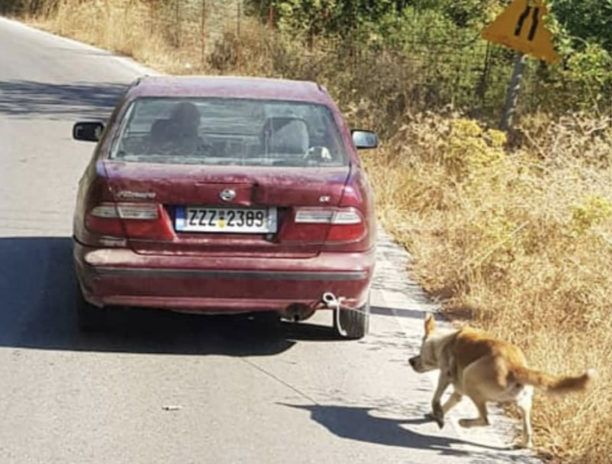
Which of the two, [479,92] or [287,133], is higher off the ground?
[287,133]

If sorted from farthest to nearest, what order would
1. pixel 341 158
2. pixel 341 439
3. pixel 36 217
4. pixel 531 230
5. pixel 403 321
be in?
pixel 36 217
pixel 531 230
pixel 403 321
pixel 341 158
pixel 341 439

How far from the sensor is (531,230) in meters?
9.66

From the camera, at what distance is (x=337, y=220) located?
6.98m

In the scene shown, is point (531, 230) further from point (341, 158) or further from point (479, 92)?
point (479, 92)

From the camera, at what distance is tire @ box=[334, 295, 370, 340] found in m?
7.49

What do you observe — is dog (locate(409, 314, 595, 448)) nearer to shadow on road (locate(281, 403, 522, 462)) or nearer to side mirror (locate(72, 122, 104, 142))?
shadow on road (locate(281, 403, 522, 462))

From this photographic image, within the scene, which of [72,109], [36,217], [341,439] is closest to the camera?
[341,439]

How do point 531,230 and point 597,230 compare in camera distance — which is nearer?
point 597,230

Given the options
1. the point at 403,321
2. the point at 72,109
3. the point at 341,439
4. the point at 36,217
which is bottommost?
the point at 72,109

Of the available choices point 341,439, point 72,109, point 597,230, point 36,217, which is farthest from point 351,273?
point 72,109

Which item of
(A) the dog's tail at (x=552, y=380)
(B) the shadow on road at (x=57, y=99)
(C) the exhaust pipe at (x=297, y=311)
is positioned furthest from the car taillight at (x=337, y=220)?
(B) the shadow on road at (x=57, y=99)

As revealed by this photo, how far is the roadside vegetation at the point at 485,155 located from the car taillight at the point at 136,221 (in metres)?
2.15

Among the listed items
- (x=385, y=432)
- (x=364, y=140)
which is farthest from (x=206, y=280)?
(x=364, y=140)

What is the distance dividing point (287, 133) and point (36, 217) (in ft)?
13.2
